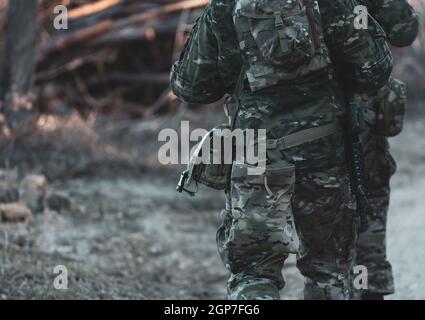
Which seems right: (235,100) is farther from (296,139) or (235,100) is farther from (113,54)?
(113,54)

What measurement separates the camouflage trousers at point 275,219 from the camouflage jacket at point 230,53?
1.37 ft

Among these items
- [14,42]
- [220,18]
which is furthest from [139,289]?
[14,42]

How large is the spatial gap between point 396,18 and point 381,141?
2.14ft

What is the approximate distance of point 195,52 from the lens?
12.6 feet

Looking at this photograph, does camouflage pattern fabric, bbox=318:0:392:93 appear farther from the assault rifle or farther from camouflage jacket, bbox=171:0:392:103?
the assault rifle

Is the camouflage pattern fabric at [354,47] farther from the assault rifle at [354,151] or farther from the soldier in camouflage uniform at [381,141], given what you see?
the soldier in camouflage uniform at [381,141]

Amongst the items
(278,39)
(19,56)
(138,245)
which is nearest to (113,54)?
(19,56)

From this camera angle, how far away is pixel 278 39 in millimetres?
3541

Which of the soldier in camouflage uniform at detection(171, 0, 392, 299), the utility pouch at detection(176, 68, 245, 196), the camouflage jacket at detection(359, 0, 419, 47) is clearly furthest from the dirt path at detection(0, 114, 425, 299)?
the camouflage jacket at detection(359, 0, 419, 47)

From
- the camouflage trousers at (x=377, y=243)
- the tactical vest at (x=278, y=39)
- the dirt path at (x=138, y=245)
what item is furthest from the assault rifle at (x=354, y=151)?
the dirt path at (x=138, y=245)

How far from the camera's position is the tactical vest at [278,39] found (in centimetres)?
353

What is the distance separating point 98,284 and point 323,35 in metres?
2.30

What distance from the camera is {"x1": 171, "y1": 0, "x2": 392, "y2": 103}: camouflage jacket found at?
12.1ft

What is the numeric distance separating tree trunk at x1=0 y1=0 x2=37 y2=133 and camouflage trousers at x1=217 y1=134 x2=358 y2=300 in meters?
4.35
